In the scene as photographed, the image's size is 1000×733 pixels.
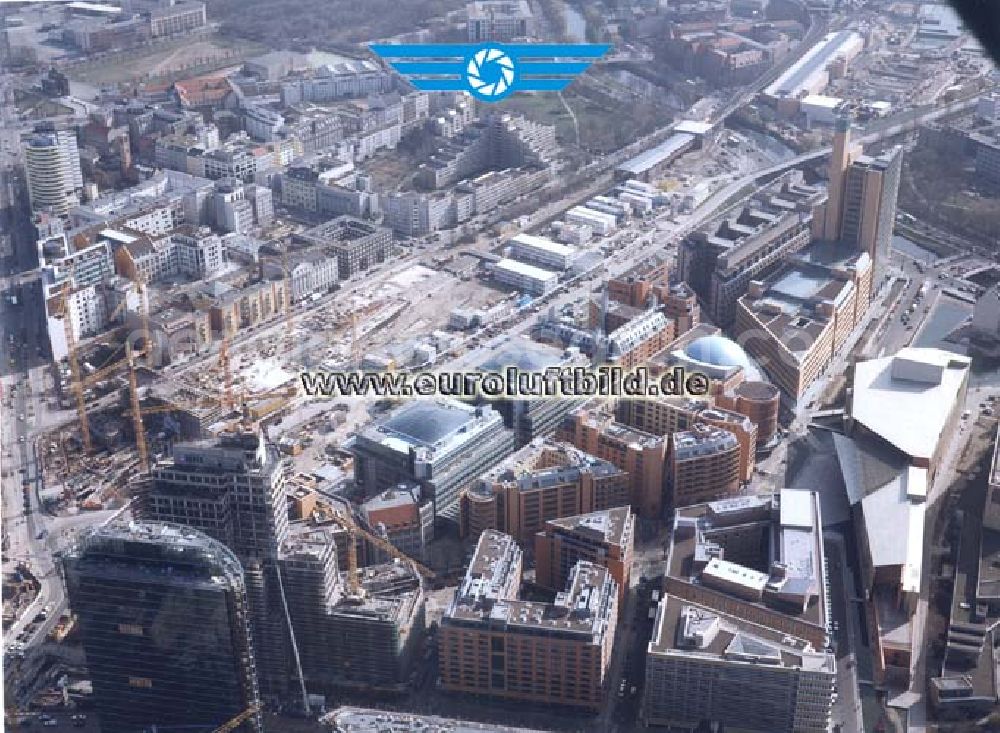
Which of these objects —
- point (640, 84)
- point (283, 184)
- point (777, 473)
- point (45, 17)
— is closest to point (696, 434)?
point (777, 473)

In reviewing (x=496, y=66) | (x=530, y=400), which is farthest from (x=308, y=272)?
(x=530, y=400)

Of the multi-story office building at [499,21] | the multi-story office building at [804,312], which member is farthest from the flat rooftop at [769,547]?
the multi-story office building at [499,21]

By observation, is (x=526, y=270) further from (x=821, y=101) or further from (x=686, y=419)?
(x=821, y=101)

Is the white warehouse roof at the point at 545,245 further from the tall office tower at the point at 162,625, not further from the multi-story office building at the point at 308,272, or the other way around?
the tall office tower at the point at 162,625

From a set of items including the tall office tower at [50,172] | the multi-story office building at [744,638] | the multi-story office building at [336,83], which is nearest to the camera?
the multi-story office building at [744,638]

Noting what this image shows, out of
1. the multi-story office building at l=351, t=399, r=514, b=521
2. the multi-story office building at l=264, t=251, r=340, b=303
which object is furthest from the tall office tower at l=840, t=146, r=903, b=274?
the multi-story office building at l=264, t=251, r=340, b=303

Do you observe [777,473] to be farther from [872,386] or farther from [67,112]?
[67,112]
